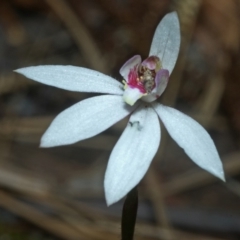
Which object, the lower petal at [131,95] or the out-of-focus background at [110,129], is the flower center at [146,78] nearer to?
the lower petal at [131,95]

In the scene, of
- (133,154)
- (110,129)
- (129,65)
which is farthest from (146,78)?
(110,129)

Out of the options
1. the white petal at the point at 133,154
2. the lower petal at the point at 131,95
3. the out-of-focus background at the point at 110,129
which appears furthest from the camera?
the out-of-focus background at the point at 110,129

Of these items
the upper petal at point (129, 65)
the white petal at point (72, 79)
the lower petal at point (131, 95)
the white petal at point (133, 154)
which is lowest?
the white petal at point (133, 154)

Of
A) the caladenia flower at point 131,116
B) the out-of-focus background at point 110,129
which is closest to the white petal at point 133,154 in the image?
the caladenia flower at point 131,116

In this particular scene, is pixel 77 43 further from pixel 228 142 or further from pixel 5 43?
pixel 228 142

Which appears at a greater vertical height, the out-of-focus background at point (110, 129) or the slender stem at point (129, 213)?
the out-of-focus background at point (110, 129)

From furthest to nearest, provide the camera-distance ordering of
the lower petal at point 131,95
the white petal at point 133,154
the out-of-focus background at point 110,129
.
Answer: the out-of-focus background at point 110,129, the lower petal at point 131,95, the white petal at point 133,154

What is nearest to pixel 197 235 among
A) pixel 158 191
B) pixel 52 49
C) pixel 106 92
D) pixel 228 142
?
pixel 158 191
